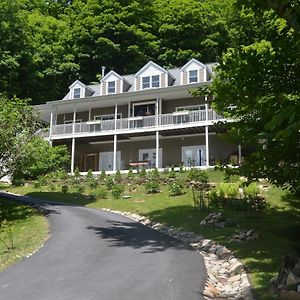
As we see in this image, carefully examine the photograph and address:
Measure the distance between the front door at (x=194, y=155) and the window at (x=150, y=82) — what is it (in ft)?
19.4

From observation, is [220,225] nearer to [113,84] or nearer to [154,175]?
[154,175]

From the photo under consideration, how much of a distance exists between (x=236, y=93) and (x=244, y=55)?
2.94ft

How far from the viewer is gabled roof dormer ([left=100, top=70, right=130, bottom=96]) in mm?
36725

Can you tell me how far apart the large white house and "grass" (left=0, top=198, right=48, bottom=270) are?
1282cm

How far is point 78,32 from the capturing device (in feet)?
169

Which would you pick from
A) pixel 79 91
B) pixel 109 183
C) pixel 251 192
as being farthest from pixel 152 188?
pixel 79 91

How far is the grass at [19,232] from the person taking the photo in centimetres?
1190

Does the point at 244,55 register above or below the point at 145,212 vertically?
above

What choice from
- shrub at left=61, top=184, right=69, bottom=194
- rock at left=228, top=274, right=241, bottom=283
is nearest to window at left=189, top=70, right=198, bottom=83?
shrub at left=61, top=184, right=69, bottom=194

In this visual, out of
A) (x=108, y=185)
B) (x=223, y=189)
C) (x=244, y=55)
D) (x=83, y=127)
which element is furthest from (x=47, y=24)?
(x=244, y=55)

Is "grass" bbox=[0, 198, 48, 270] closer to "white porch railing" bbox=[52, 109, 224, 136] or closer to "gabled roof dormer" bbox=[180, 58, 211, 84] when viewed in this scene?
"white porch railing" bbox=[52, 109, 224, 136]

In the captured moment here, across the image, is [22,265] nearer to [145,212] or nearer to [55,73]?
[145,212]

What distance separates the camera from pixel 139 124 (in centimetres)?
3228

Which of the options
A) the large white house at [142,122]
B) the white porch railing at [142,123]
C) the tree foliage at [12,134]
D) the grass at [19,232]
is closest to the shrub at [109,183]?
the large white house at [142,122]
